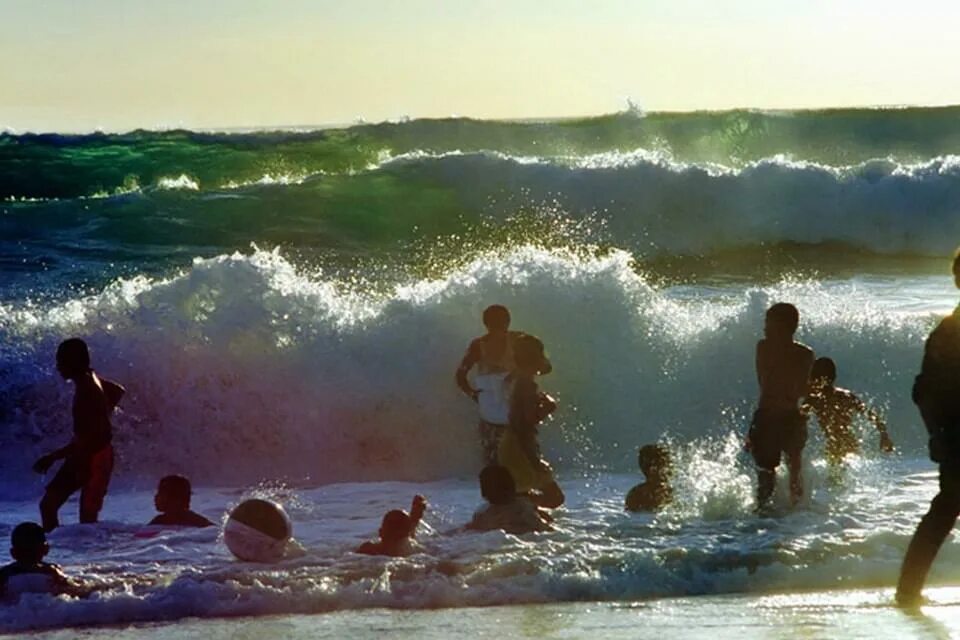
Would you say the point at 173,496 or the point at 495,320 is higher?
the point at 495,320

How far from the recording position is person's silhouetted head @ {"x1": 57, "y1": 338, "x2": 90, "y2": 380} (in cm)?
1022

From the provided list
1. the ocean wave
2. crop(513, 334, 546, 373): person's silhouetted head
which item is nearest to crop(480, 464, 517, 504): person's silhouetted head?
crop(513, 334, 546, 373): person's silhouetted head

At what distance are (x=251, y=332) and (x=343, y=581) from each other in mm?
6710

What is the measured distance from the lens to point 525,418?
1043 centimetres

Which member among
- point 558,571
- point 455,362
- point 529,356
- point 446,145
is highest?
point 446,145

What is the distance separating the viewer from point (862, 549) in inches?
361

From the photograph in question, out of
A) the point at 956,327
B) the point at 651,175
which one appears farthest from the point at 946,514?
the point at 651,175

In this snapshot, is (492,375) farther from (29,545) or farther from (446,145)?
(446,145)

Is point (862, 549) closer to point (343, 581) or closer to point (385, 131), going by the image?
point (343, 581)

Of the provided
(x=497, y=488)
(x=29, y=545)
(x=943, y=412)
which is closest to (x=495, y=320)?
(x=497, y=488)

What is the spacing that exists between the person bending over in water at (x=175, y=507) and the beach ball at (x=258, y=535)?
1.20 metres

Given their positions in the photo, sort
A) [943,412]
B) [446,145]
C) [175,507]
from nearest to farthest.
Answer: [943,412], [175,507], [446,145]

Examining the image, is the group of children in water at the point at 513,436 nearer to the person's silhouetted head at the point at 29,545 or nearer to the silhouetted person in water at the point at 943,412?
the person's silhouetted head at the point at 29,545

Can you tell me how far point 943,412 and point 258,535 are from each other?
373 cm
